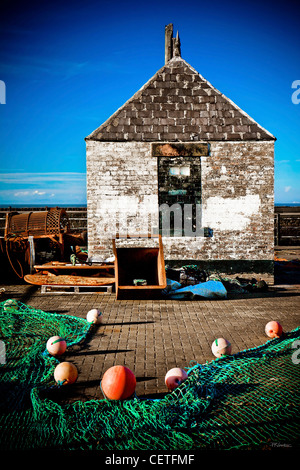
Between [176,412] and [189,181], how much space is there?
8288 millimetres

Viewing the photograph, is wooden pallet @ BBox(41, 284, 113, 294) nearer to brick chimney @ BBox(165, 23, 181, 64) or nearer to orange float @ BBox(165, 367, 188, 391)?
orange float @ BBox(165, 367, 188, 391)

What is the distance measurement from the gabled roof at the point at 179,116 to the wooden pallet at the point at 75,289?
430 cm

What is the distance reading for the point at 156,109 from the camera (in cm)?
1148

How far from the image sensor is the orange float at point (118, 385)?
4.19m

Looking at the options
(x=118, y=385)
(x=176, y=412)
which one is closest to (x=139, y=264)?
(x=118, y=385)

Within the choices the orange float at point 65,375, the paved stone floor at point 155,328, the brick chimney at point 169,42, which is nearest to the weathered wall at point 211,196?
the paved stone floor at point 155,328

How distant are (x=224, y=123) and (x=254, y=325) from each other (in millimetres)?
6415

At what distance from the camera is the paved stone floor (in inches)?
205

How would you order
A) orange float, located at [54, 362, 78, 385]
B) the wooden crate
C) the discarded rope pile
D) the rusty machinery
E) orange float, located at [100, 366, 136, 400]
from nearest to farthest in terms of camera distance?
the discarded rope pile, orange float, located at [100, 366, 136, 400], orange float, located at [54, 362, 78, 385], the wooden crate, the rusty machinery

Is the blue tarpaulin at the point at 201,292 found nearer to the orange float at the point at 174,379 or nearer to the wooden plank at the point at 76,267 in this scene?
the wooden plank at the point at 76,267

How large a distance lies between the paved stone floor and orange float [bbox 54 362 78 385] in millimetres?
92

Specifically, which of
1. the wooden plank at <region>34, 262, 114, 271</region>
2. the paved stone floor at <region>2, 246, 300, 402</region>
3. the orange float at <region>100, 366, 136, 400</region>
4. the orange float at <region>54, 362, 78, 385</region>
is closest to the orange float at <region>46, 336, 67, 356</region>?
the paved stone floor at <region>2, 246, 300, 402</region>
